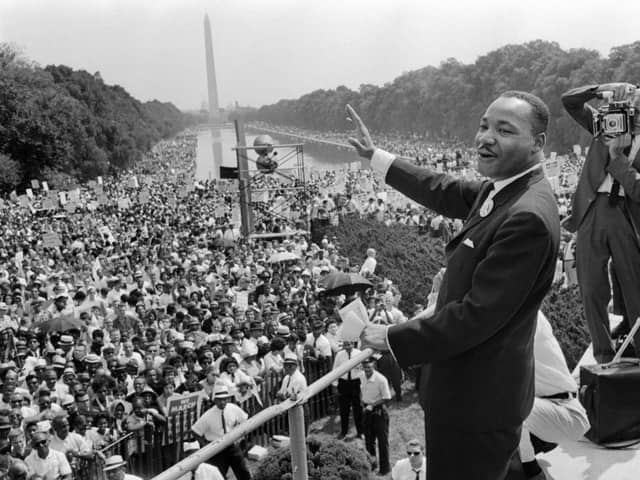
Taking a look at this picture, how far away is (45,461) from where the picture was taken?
23.1ft

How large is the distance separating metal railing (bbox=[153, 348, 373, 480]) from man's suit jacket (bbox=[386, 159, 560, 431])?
337 mm

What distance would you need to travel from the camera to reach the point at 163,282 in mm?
15070

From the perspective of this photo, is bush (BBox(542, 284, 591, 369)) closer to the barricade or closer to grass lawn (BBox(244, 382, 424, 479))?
grass lawn (BBox(244, 382, 424, 479))

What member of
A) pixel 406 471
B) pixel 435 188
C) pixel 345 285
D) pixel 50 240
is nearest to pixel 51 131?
pixel 50 240

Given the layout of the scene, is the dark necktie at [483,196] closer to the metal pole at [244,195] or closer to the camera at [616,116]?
the camera at [616,116]

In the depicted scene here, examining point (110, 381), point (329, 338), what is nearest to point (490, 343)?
point (110, 381)

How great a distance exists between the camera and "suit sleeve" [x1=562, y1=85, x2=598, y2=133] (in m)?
4.33

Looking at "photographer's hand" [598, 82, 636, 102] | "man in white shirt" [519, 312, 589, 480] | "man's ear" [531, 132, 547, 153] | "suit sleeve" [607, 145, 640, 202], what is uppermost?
"photographer's hand" [598, 82, 636, 102]

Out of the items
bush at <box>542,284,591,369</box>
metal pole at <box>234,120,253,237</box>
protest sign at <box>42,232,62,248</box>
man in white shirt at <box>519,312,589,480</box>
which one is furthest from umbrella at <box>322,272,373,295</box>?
man in white shirt at <box>519,312,589,480</box>

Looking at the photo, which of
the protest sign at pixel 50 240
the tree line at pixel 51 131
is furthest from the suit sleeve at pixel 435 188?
the tree line at pixel 51 131

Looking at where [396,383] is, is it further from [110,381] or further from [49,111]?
[49,111]

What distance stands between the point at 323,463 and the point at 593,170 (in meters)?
3.12

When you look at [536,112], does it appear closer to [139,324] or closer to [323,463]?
[323,463]

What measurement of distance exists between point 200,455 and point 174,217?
23.5 metres
